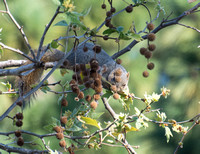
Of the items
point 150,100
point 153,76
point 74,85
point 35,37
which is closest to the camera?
point 74,85

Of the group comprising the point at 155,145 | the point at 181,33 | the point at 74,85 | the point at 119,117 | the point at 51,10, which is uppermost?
the point at 51,10

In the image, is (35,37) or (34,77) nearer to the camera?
(34,77)

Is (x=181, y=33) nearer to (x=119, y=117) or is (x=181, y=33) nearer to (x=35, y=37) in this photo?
(x=35, y=37)

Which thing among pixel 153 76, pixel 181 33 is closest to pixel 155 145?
pixel 153 76

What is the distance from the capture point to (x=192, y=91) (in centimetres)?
535

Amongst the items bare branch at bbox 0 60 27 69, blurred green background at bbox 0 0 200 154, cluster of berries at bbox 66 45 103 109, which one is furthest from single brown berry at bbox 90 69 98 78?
blurred green background at bbox 0 0 200 154

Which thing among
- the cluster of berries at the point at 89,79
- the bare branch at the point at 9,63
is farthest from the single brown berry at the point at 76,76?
the bare branch at the point at 9,63

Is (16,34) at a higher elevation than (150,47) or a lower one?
higher

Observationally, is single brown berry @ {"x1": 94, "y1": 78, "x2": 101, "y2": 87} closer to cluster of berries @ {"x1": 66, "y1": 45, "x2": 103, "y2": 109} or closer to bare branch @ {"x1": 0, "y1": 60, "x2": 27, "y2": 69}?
cluster of berries @ {"x1": 66, "y1": 45, "x2": 103, "y2": 109}

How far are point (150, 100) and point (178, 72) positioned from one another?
4961 mm

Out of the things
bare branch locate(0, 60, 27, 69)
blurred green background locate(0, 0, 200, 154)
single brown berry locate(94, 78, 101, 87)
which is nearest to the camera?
single brown berry locate(94, 78, 101, 87)

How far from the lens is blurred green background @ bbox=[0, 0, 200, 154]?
525cm

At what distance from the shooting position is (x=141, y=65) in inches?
239

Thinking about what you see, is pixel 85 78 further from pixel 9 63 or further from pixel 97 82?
pixel 9 63
